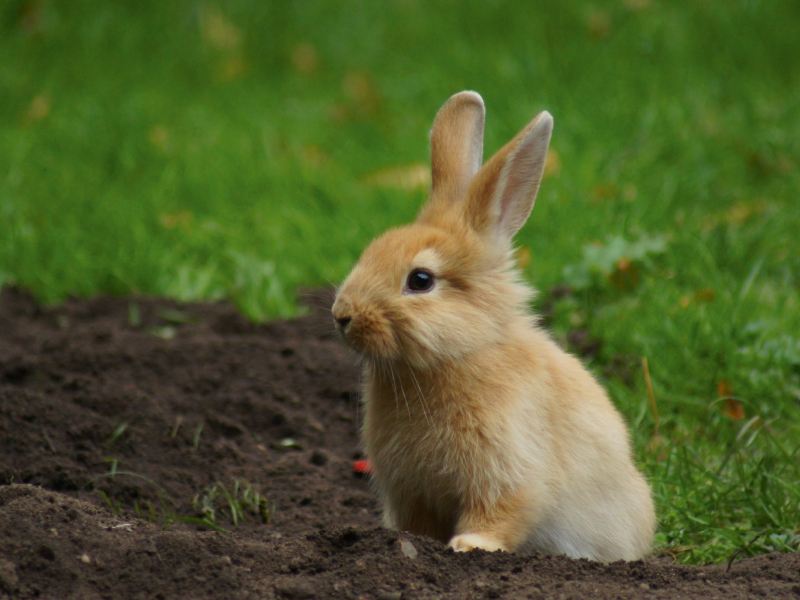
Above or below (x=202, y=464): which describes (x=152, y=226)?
above

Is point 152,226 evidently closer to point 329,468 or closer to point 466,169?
point 329,468

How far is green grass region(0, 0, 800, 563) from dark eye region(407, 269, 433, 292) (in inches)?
48.0

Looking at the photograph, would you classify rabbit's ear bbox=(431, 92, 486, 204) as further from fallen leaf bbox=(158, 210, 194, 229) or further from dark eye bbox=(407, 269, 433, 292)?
fallen leaf bbox=(158, 210, 194, 229)

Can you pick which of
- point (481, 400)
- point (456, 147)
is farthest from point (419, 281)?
point (456, 147)

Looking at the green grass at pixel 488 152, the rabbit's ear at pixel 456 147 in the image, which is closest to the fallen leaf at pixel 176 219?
the green grass at pixel 488 152

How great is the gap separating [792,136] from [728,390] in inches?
115

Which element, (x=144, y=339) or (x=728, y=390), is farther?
(x=144, y=339)

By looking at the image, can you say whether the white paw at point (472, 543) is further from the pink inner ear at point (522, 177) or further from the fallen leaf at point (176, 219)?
the fallen leaf at point (176, 219)

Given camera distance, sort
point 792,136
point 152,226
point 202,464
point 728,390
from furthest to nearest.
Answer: point 792,136
point 152,226
point 728,390
point 202,464

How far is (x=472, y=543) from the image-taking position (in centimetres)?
277

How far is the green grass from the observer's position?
4043 millimetres

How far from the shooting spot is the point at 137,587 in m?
2.48

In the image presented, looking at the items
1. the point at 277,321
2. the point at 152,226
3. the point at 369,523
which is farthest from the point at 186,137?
the point at 369,523

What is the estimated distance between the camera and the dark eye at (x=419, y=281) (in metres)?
2.97
